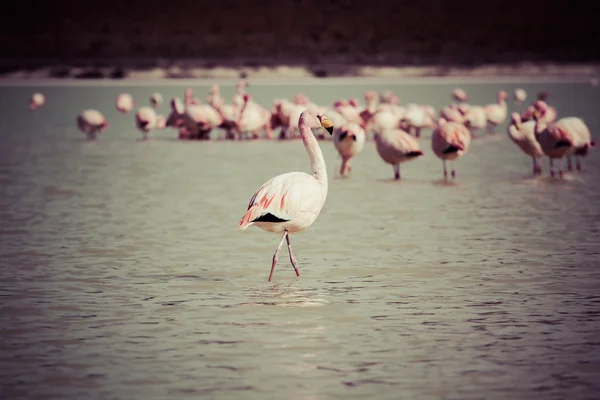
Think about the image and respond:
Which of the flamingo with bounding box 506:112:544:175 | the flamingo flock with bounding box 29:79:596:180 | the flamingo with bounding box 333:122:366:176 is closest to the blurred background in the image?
the flamingo flock with bounding box 29:79:596:180

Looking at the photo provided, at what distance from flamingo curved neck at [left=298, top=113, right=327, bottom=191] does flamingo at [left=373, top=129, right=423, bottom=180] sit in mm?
7133

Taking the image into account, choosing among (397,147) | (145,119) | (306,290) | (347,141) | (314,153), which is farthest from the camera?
(145,119)

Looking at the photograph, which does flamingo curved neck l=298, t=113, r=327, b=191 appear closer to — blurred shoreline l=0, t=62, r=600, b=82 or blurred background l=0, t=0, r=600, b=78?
blurred shoreline l=0, t=62, r=600, b=82

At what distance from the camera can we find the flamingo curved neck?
33.2ft

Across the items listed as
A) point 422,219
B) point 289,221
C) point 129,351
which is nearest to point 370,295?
point 289,221

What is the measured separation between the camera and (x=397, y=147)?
17750mm

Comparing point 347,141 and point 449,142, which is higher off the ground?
point 347,141

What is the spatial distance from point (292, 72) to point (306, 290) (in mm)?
82091

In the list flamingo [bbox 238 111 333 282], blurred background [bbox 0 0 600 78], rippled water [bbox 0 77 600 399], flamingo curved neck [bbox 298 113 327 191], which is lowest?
rippled water [bbox 0 77 600 399]

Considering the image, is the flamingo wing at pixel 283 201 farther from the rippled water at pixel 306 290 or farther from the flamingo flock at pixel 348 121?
the flamingo flock at pixel 348 121

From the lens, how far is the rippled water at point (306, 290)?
7.23 metres

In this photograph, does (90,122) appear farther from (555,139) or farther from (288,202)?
(288,202)

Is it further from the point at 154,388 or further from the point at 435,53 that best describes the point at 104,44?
the point at 154,388

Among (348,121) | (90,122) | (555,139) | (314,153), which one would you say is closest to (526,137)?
(555,139)
